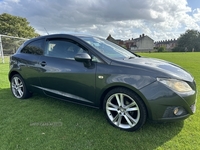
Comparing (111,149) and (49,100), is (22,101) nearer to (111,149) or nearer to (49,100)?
(49,100)

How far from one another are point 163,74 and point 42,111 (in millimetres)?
2473

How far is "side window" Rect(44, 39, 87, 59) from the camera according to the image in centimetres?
313

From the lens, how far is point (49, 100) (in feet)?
13.4

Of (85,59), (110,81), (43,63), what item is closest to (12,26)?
(43,63)

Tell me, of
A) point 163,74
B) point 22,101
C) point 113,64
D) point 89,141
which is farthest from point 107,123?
point 22,101

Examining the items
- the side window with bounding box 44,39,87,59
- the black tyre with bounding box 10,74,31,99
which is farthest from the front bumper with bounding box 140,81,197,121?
the black tyre with bounding box 10,74,31,99

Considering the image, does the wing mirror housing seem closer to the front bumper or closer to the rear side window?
the front bumper

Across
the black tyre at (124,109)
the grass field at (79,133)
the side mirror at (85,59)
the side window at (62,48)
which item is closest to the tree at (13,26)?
the side window at (62,48)

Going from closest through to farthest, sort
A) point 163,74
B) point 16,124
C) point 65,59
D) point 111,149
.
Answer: point 111,149, point 163,74, point 16,124, point 65,59

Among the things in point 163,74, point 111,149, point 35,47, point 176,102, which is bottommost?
point 111,149

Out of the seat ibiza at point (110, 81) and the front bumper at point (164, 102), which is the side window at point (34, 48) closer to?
the seat ibiza at point (110, 81)

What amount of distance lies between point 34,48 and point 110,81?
2.16m

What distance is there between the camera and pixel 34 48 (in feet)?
12.5

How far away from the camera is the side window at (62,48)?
3.13 m
